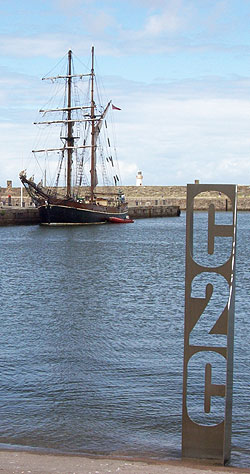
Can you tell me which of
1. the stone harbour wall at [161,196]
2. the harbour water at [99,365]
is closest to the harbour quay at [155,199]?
the stone harbour wall at [161,196]

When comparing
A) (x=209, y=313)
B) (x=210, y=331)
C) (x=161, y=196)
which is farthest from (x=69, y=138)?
(x=210, y=331)

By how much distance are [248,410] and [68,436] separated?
2195mm

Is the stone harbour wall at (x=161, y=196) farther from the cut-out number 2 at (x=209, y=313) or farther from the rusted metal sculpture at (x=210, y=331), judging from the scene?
the rusted metal sculpture at (x=210, y=331)

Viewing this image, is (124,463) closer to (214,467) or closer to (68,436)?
(214,467)

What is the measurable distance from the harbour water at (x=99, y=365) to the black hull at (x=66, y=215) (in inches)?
1461

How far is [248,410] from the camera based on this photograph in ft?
26.9

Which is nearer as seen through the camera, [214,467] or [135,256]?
[214,467]

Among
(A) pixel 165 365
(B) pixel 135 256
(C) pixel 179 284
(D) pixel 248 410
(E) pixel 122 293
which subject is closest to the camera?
(D) pixel 248 410

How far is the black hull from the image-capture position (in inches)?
2391

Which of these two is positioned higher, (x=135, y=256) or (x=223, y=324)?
(x=223, y=324)

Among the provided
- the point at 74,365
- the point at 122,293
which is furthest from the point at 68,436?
the point at 122,293

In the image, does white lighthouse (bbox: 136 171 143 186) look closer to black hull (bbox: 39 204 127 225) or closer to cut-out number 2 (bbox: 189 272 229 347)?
black hull (bbox: 39 204 127 225)

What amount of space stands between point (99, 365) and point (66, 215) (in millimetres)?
51554

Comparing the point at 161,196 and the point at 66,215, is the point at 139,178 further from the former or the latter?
the point at 66,215
